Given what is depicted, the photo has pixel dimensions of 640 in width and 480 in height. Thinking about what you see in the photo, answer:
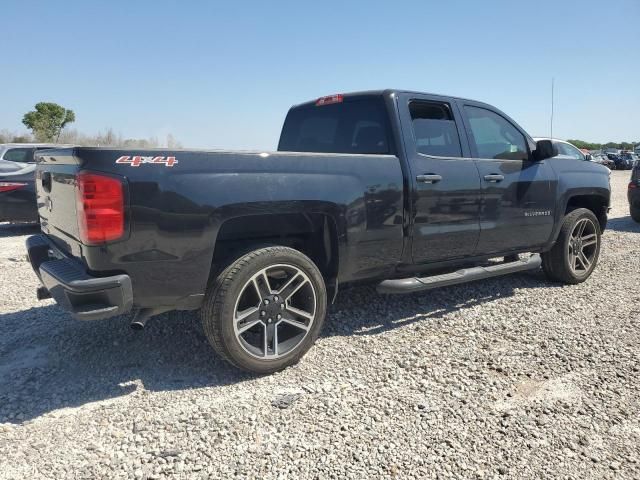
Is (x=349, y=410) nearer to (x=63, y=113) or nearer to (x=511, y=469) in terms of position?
(x=511, y=469)

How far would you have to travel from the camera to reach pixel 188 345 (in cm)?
373

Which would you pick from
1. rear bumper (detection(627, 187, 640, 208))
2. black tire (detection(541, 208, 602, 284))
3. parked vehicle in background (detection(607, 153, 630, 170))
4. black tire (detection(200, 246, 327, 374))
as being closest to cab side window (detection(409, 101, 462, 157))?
black tire (detection(200, 246, 327, 374))

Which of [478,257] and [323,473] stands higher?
[478,257]

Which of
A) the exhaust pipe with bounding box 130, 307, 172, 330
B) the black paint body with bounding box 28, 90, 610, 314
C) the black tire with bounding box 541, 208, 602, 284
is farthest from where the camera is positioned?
the black tire with bounding box 541, 208, 602, 284

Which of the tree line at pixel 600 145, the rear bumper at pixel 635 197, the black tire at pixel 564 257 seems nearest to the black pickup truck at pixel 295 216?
the black tire at pixel 564 257

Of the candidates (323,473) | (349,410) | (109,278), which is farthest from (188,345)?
(323,473)

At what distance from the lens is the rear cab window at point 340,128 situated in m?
4.04

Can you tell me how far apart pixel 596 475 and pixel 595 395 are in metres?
0.84

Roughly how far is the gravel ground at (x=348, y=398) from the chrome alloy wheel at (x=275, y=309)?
209 mm

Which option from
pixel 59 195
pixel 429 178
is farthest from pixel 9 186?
pixel 429 178

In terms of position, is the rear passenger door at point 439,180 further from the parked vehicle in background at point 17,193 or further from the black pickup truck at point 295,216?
the parked vehicle in background at point 17,193

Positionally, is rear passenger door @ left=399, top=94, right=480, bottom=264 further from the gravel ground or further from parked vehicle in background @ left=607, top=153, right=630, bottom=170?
parked vehicle in background @ left=607, top=153, right=630, bottom=170

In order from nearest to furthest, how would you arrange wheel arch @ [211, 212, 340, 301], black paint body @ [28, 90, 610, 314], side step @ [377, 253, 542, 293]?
1. black paint body @ [28, 90, 610, 314]
2. wheel arch @ [211, 212, 340, 301]
3. side step @ [377, 253, 542, 293]

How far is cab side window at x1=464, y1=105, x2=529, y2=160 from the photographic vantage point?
14.9ft
